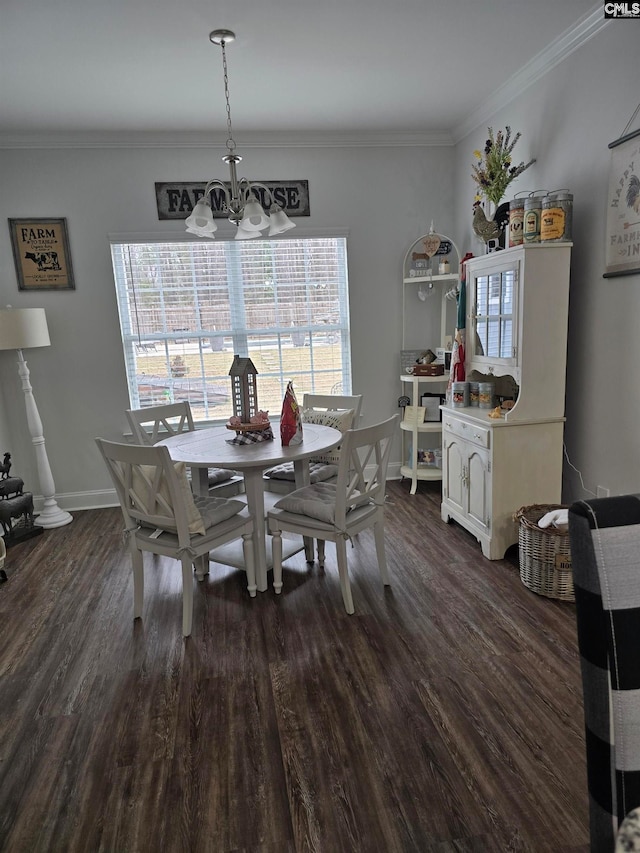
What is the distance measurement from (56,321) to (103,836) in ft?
11.7

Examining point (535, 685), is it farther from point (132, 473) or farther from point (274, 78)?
point (274, 78)

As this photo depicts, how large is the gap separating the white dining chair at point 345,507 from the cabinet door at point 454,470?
0.80 meters

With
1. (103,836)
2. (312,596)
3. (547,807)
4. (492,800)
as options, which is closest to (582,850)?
(547,807)

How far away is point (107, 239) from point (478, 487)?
3.27 metres

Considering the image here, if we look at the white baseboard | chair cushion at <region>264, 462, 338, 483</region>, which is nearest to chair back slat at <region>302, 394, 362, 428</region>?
chair cushion at <region>264, 462, 338, 483</region>

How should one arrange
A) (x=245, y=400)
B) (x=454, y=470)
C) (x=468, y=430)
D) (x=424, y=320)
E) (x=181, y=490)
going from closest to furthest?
(x=181, y=490), (x=245, y=400), (x=468, y=430), (x=454, y=470), (x=424, y=320)

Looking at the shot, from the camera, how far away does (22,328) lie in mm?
3670

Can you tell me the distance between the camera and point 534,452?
117 inches

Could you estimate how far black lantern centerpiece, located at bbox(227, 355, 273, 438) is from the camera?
9.89ft

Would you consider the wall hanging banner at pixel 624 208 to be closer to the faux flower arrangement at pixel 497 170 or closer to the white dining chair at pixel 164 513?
the faux flower arrangement at pixel 497 170

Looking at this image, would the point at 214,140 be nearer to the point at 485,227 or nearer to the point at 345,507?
the point at 485,227

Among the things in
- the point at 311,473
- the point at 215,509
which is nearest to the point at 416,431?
the point at 311,473

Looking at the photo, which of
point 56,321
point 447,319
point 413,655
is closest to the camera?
point 413,655

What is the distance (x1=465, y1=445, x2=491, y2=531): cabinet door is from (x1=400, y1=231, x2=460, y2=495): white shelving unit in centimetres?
97
